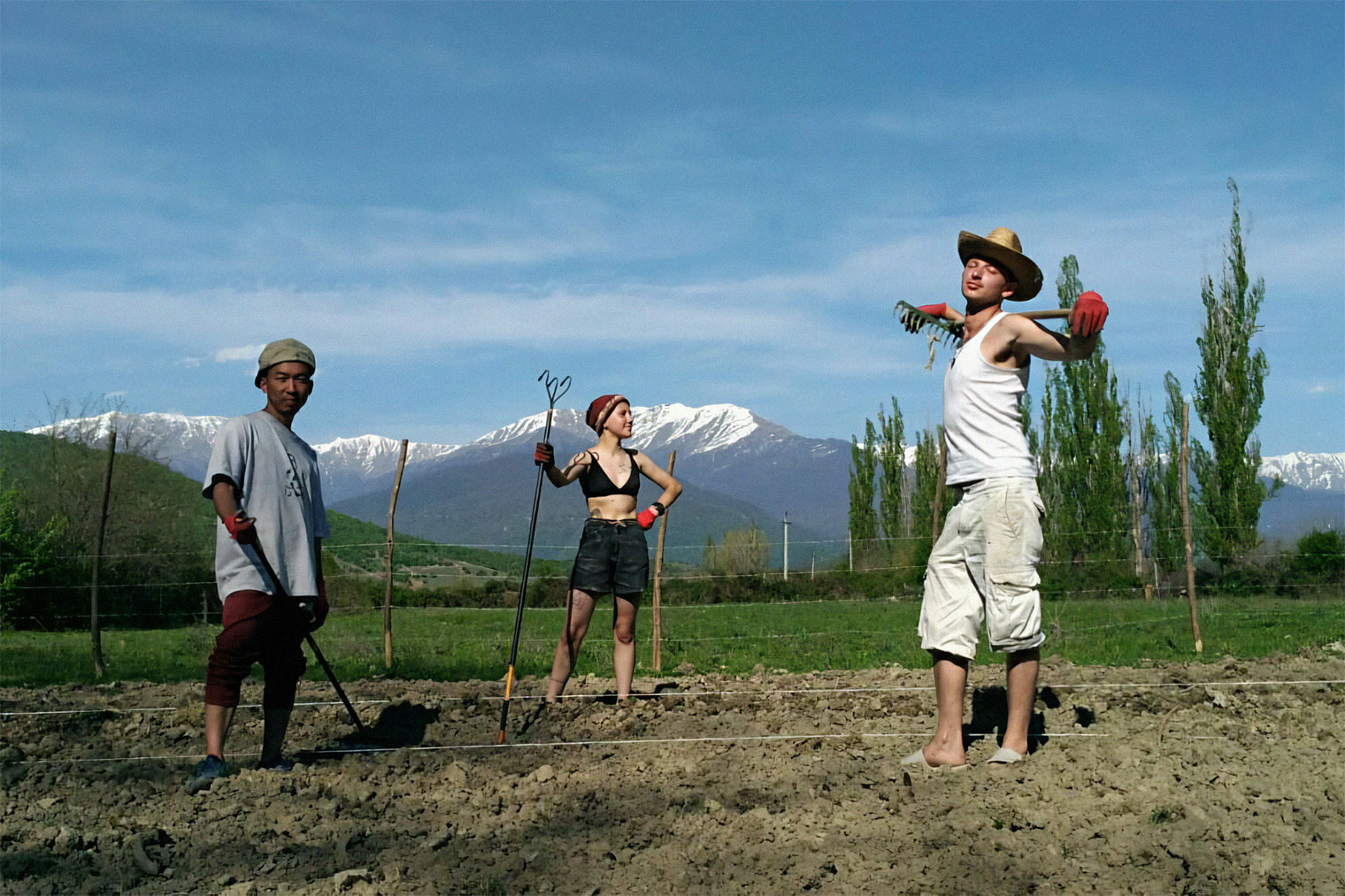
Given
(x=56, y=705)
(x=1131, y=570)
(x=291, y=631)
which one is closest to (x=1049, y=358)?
(x=291, y=631)

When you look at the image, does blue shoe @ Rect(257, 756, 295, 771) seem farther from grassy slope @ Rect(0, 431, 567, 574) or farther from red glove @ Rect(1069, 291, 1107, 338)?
grassy slope @ Rect(0, 431, 567, 574)

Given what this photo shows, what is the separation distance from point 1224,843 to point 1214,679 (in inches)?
163

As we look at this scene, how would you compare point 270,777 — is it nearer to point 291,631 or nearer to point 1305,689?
point 291,631

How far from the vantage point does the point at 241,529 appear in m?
4.37

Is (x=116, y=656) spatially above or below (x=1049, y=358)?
below

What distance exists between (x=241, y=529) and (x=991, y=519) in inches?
120

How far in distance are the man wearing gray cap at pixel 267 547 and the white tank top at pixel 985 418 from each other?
112 inches

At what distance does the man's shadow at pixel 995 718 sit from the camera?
4915mm

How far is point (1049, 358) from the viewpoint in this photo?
14.0 feet

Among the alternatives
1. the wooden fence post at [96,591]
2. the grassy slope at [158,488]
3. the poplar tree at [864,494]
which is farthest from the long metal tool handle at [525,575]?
the poplar tree at [864,494]

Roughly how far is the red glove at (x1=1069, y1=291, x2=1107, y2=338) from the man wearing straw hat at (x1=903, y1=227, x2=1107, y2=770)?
0.21ft

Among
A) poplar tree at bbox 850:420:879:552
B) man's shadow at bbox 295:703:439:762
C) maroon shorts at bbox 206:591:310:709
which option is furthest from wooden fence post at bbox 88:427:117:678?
poplar tree at bbox 850:420:879:552

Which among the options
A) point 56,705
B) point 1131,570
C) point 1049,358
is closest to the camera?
point 1049,358

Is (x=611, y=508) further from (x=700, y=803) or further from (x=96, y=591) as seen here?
(x=96, y=591)
